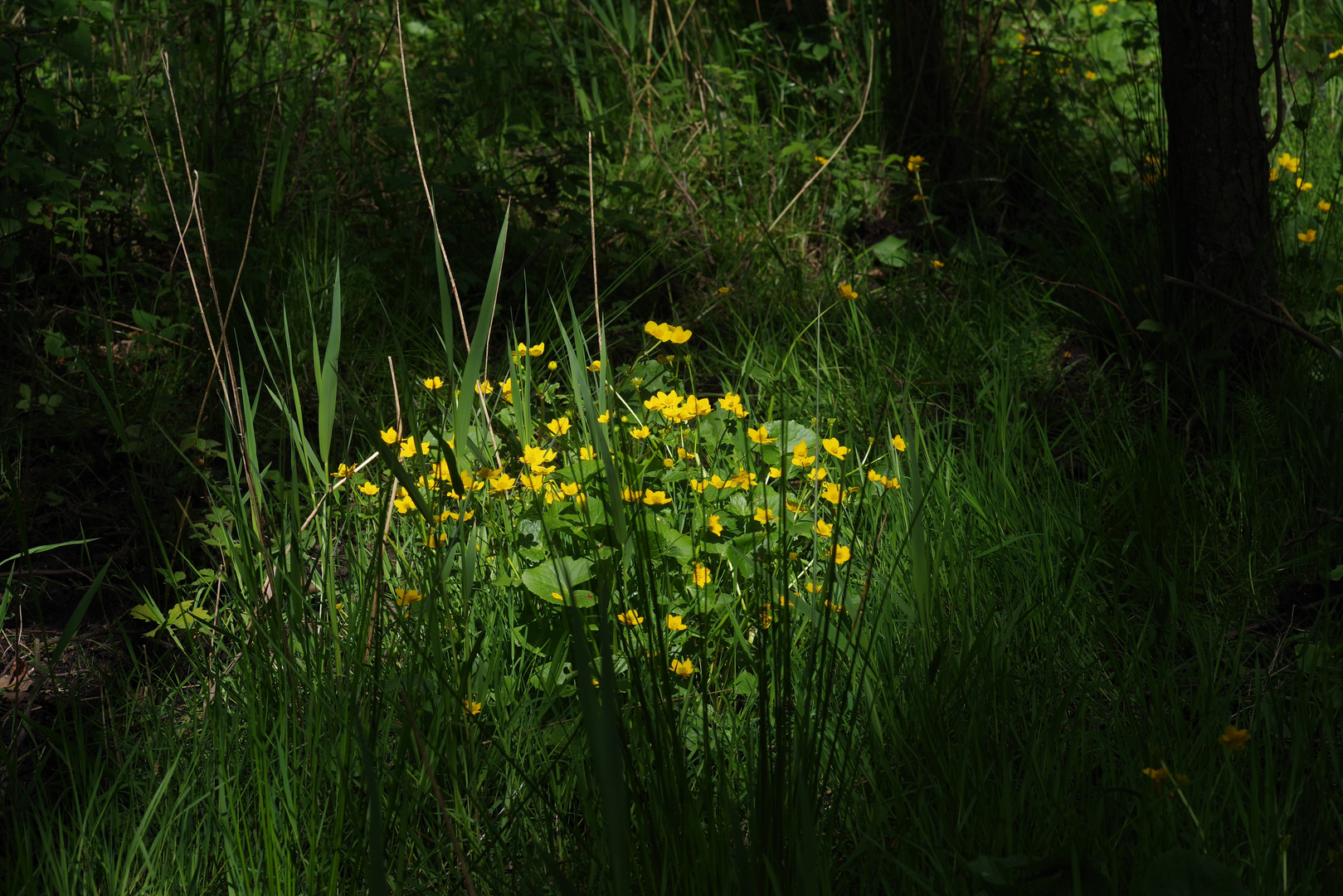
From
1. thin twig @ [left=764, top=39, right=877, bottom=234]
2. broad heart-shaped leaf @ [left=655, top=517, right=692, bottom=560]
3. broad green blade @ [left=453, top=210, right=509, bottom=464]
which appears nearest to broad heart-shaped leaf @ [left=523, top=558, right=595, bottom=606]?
broad heart-shaped leaf @ [left=655, top=517, right=692, bottom=560]

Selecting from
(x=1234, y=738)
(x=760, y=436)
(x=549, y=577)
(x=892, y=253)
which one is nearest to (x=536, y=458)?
(x=549, y=577)

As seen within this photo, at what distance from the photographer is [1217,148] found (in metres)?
2.51

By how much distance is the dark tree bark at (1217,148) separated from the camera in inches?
95.5

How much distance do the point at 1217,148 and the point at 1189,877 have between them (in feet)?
6.53

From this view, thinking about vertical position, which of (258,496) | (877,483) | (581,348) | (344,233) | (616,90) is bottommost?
(877,483)

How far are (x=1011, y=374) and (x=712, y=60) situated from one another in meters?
2.22

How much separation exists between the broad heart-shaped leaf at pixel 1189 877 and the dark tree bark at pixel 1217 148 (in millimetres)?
1842

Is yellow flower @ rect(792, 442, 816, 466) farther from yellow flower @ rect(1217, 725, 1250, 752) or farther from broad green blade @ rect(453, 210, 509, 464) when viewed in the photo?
yellow flower @ rect(1217, 725, 1250, 752)

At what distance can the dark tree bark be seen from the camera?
2.43m

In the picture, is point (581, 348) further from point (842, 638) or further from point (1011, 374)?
point (1011, 374)

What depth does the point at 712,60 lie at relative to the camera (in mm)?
4281

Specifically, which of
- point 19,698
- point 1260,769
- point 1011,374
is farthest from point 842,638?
point 19,698

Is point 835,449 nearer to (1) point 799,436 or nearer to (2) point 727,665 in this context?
(1) point 799,436

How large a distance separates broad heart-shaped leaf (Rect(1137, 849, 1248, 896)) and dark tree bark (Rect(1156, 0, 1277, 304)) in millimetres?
1842
